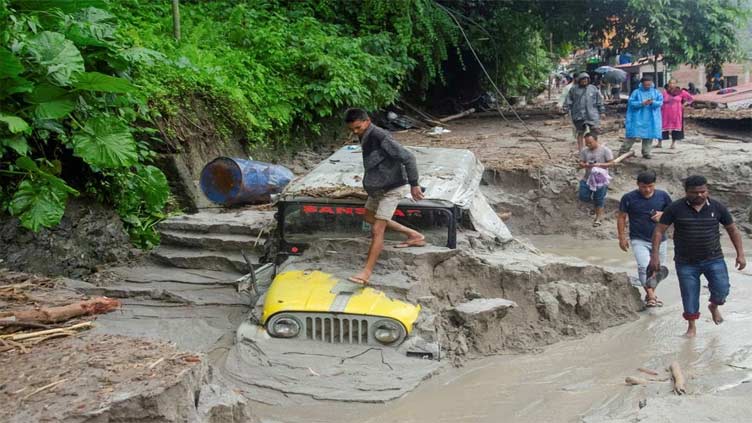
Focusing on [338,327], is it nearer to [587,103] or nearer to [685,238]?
[685,238]

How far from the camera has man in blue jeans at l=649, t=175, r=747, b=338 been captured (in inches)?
279

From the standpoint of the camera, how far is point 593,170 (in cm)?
1214

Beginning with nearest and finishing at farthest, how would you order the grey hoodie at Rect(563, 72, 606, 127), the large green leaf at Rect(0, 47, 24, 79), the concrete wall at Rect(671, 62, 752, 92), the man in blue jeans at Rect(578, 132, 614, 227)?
the large green leaf at Rect(0, 47, 24, 79), the man in blue jeans at Rect(578, 132, 614, 227), the grey hoodie at Rect(563, 72, 606, 127), the concrete wall at Rect(671, 62, 752, 92)

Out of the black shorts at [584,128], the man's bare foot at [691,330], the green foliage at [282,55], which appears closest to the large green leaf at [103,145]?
the green foliage at [282,55]

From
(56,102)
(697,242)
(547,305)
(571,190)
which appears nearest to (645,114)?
(571,190)

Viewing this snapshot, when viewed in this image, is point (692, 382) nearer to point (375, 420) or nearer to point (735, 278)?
→ point (375, 420)

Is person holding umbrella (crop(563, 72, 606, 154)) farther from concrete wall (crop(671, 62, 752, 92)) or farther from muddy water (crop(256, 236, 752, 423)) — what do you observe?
concrete wall (crop(671, 62, 752, 92))

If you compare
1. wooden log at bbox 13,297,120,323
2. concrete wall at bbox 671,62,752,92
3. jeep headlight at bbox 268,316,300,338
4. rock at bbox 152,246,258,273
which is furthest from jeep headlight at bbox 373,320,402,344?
concrete wall at bbox 671,62,752,92

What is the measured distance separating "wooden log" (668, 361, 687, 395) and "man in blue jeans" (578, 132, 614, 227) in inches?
242

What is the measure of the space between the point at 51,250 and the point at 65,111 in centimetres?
190

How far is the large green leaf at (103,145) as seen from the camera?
26.8 ft

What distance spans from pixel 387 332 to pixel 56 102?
13.8ft

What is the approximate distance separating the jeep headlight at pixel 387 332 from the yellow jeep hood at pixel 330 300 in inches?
2.3

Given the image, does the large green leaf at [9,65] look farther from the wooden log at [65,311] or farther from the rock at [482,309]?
the rock at [482,309]
